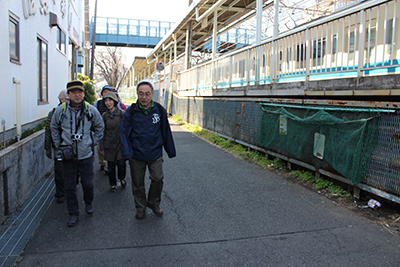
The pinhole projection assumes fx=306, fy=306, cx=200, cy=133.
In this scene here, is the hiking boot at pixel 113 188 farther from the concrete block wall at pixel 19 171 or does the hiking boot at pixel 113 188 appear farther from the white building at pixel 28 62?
the white building at pixel 28 62

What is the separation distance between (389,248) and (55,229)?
3.91 metres

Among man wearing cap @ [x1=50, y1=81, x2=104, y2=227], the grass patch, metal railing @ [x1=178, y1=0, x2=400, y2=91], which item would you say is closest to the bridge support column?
metal railing @ [x1=178, y1=0, x2=400, y2=91]

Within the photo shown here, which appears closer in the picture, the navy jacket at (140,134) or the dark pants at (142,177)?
the navy jacket at (140,134)

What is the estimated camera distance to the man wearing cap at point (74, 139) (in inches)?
154

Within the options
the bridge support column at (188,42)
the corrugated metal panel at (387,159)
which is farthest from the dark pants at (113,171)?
the bridge support column at (188,42)

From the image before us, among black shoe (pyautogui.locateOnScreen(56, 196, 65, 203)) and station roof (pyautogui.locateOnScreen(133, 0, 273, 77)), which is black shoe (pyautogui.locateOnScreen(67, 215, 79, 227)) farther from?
station roof (pyautogui.locateOnScreen(133, 0, 273, 77))

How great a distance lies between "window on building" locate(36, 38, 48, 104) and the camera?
29.4ft

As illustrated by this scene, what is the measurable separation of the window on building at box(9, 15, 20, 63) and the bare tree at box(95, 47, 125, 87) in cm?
4762

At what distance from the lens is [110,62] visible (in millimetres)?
55000

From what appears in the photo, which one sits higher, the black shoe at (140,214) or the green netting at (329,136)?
the green netting at (329,136)

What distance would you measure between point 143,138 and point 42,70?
6859 mm

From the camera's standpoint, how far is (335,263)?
3.07 metres

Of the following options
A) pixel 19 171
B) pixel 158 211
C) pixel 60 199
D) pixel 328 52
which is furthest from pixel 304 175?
pixel 19 171

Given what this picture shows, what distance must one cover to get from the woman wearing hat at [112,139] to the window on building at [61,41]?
26.4ft
